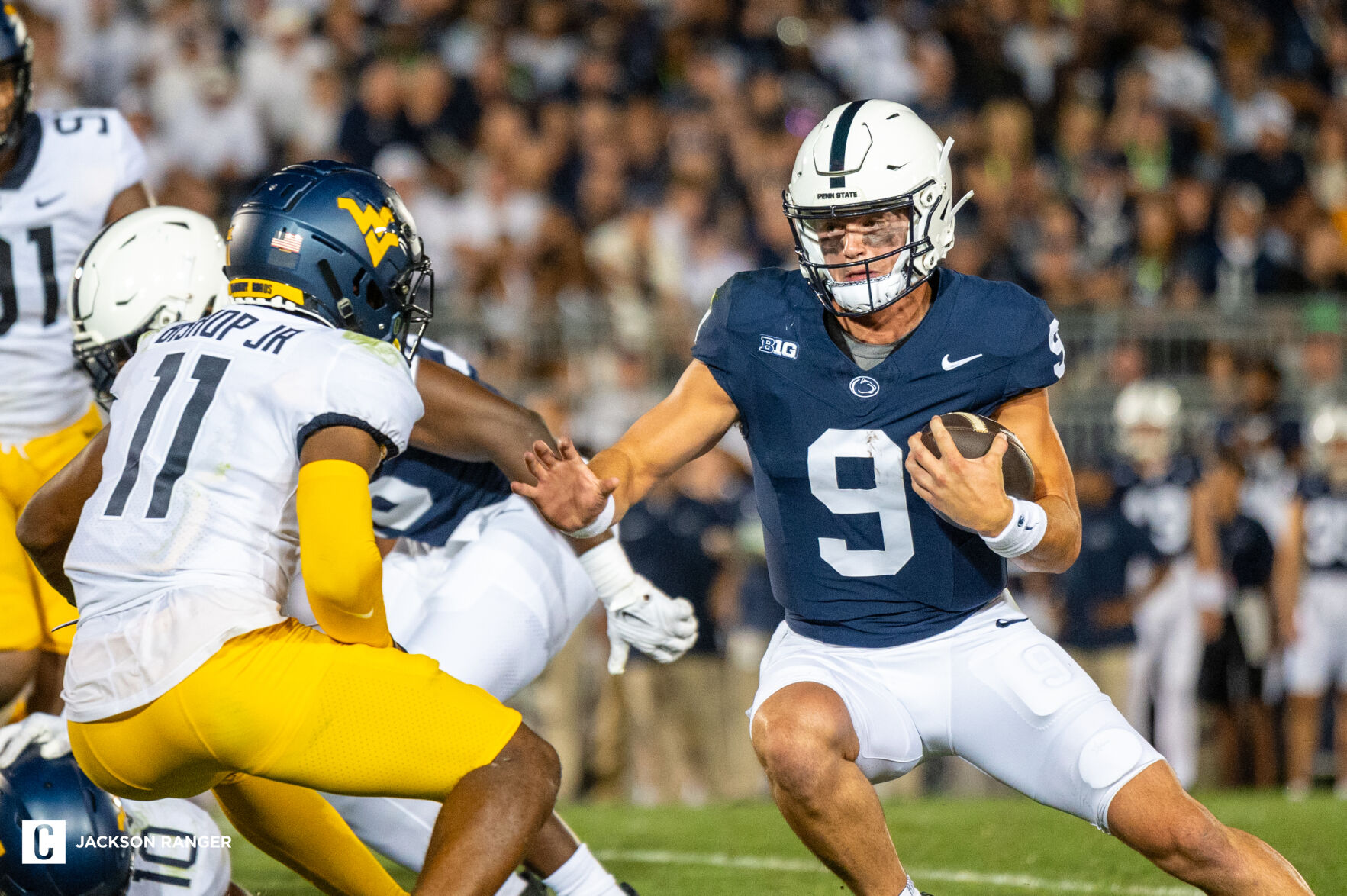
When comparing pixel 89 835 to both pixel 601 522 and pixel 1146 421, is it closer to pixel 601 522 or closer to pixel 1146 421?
pixel 601 522

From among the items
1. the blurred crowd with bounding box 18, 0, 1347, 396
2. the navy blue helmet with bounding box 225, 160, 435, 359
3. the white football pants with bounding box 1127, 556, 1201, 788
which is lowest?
the white football pants with bounding box 1127, 556, 1201, 788

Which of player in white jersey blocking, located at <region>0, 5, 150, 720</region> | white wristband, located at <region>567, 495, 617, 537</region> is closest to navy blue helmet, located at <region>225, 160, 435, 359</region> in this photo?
white wristband, located at <region>567, 495, 617, 537</region>

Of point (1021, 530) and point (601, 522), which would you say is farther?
point (601, 522)

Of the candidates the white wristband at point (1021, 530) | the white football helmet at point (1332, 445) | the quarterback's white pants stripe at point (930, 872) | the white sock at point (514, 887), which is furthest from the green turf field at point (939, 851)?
the white football helmet at point (1332, 445)

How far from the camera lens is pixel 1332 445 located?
8453 mm

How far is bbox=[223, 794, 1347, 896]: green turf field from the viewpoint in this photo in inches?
183

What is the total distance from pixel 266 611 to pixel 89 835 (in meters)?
1.04

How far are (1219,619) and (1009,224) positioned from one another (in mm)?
2762

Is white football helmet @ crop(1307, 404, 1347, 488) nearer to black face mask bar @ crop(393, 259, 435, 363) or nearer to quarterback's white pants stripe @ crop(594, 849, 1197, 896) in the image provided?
quarterback's white pants stripe @ crop(594, 849, 1197, 896)

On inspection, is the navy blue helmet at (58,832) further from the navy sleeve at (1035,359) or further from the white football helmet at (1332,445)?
the white football helmet at (1332,445)

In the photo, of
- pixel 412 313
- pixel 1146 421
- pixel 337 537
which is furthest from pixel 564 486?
pixel 1146 421

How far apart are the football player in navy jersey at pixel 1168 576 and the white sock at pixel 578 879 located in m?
5.30

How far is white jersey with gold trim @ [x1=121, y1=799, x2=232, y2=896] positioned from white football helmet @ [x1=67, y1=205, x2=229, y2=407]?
A: 3.42 ft

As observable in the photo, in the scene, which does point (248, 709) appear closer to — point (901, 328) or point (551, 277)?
point (901, 328)
